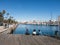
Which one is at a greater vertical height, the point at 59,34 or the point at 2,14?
the point at 2,14

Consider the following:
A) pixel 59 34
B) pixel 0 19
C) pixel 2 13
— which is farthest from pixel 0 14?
pixel 59 34

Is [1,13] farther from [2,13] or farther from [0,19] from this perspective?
[0,19]

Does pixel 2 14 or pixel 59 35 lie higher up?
pixel 2 14

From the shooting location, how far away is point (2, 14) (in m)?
103

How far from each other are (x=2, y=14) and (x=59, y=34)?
277 feet

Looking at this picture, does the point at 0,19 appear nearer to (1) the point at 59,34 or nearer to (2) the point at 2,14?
(2) the point at 2,14

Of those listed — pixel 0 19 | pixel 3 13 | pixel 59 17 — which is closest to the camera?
pixel 59 17

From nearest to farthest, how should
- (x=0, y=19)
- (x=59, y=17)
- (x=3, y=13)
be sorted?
(x=59, y=17)
(x=0, y=19)
(x=3, y=13)

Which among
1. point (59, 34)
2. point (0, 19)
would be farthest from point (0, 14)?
point (59, 34)

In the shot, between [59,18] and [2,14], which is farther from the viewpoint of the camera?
[2,14]

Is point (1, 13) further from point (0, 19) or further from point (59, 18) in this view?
point (59, 18)

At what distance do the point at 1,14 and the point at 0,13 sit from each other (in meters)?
1.81

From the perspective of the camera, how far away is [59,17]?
21.6 metres

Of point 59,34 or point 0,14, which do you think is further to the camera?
point 0,14
